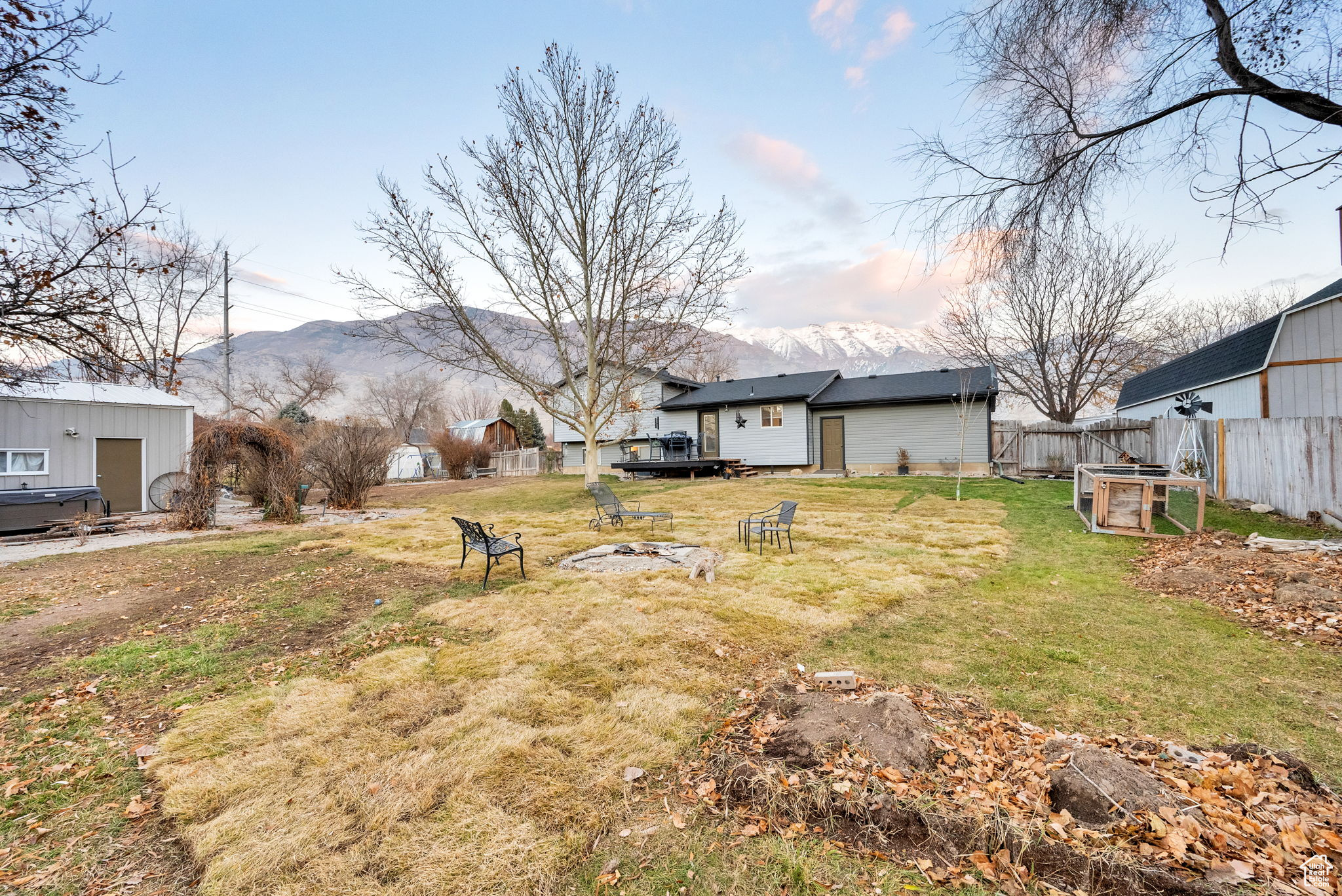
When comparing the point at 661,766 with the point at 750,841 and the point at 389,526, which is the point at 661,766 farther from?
the point at 389,526

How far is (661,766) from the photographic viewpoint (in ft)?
9.46

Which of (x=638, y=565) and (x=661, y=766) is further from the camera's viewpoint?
(x=638, y=565)

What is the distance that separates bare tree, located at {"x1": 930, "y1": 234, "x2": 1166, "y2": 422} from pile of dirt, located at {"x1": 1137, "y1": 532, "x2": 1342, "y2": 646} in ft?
51.9

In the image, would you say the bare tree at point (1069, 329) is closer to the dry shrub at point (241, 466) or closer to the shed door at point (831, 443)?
the shed door at point (831, 443)

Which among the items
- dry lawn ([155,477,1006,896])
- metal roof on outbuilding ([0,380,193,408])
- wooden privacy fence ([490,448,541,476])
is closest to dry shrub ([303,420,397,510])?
metal roof on outbuilding ([0,380,193,408])

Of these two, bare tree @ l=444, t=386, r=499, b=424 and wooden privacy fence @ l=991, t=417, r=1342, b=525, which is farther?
bare tree @ l=444, t=386, r=499, b=424

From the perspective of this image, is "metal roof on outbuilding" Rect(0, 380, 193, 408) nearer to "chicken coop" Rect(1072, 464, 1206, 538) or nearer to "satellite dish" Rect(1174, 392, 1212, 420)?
"chicken coop" Rect(1072, 464, 1206, 538)

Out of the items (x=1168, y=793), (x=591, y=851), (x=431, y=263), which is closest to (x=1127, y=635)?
(x=1168, y=793)

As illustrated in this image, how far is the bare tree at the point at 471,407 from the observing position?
243 feet

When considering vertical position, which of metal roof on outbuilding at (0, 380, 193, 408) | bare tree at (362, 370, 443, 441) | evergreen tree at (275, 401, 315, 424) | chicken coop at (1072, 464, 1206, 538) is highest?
bare tree at (362, 370, 443, 441)

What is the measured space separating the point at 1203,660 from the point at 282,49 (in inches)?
790

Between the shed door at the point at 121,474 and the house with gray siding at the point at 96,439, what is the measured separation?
0.05ft

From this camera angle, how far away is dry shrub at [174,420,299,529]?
482 inches

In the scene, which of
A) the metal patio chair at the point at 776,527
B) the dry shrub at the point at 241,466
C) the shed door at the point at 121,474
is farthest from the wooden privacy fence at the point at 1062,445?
the shed door at the point at 121,474
